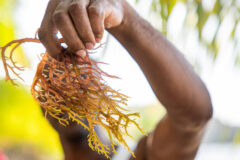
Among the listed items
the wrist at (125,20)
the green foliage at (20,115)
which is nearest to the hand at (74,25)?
the wrist at (125,20)

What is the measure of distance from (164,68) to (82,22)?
23cm

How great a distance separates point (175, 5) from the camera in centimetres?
95

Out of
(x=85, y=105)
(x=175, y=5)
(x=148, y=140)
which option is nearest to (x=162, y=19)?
(x=175, y=5)

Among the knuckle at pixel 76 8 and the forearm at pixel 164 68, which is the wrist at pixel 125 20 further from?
the knuckle at pixel 76 8

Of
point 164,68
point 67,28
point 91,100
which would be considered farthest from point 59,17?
point 164,68

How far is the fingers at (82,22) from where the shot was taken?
32 cm

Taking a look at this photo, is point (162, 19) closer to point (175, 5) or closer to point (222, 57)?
point (175, 5)

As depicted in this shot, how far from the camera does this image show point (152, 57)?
495mm

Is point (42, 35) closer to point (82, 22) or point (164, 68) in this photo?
point (82, 22)

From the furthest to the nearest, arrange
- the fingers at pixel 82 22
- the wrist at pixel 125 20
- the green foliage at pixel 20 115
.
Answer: the green foliage at pixel 20 115 → the wrist at pixel 125 20 → the fingers at pixel 82 22

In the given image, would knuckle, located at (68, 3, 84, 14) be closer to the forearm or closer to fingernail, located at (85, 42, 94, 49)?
fingernail, located at (85, 42, 94, 49)

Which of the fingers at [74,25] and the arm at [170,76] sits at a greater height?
the fingers at [74,25]

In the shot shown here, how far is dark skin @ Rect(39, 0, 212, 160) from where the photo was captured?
0.32 m

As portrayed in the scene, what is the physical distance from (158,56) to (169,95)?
0.08m
